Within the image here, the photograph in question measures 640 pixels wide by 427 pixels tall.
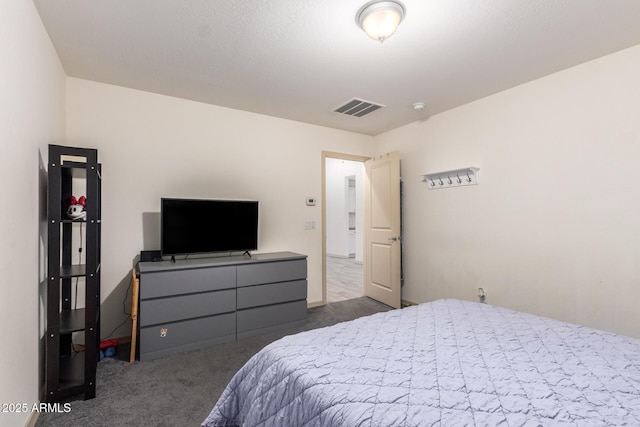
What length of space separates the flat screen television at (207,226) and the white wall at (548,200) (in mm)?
2256

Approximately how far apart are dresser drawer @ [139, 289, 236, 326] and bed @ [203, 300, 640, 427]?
1379 mm

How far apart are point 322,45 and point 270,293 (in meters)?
2.37

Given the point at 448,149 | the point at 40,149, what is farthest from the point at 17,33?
the point at 448,149

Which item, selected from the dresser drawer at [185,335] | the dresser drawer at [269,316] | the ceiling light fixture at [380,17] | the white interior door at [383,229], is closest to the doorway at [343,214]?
the white interior door at [383,229]

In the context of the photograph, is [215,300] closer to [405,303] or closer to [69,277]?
[69,277]

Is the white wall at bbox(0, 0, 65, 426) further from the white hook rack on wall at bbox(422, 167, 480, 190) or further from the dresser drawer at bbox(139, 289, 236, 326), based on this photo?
the white hook rack on wall at bbox(422, 167, 480, 190)

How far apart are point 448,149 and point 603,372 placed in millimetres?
2859

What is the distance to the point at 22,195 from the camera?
1.65m

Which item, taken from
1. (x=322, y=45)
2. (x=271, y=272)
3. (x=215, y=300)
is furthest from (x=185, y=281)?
(x=322, y=45)

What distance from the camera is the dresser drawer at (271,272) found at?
306 centimetres

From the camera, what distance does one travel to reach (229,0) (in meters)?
1.78

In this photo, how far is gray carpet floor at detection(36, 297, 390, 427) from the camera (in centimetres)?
184

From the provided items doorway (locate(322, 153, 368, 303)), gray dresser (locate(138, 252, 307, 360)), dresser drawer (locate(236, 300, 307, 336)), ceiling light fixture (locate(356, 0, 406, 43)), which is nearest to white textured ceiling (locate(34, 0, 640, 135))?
ceiling light fixture (locate(356, 0, 406, 43))

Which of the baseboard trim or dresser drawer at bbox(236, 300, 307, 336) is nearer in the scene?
dresser drawer at bbox(236, 300, 307, 336)
